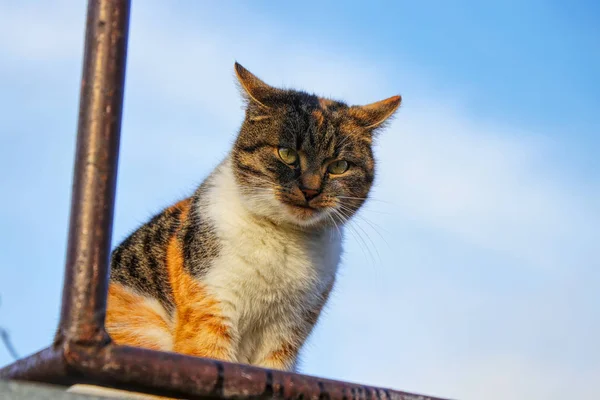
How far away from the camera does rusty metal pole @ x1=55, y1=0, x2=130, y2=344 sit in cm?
132

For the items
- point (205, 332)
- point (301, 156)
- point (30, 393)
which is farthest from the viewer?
point (301, 156)

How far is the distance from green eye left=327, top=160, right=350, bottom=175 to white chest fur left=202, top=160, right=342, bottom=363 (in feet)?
1.18

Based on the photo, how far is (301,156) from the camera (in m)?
4.30

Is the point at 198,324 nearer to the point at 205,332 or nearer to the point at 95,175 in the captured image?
the point at 205,332

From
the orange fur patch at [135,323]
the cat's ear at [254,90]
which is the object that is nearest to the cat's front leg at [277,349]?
the orange fur patch at [135,323]

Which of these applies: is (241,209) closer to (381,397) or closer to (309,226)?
(309,226)

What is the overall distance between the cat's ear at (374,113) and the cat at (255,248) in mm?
132

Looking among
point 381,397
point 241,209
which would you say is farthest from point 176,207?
point 381,397

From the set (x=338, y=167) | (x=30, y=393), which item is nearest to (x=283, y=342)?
(x=338, y=167)

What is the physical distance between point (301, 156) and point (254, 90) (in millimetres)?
537

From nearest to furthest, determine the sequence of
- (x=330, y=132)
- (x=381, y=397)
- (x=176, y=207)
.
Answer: (x=381, y=397) → (x=330, y=132) → (x=176, y=207)

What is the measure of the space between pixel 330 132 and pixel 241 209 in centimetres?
72

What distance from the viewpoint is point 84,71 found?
1.39 metres

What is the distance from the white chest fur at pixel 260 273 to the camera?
3941 millimetres
